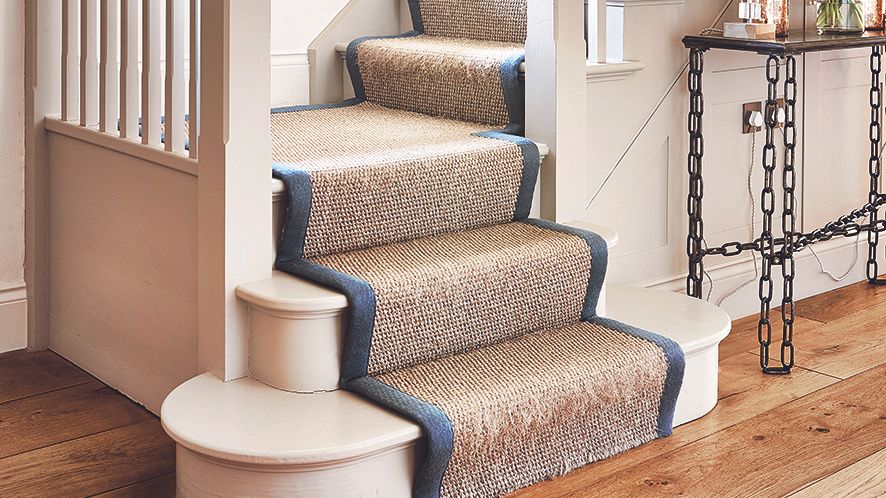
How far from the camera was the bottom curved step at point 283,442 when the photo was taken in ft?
5.94

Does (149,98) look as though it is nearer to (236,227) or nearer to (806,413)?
(236,227)

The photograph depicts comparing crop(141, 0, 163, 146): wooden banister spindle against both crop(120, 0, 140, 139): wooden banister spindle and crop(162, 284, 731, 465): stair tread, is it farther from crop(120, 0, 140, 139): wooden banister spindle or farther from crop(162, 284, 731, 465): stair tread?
crop(162, 284, 731, 465): stair tread

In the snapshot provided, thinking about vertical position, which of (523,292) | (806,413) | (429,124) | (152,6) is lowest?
(806,413)

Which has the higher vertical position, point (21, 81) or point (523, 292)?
point (21, 81)

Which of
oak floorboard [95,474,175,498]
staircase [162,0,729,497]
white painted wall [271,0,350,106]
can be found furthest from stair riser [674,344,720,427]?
white painted wall [271,0,350,106]

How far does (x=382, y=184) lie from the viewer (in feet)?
7.32

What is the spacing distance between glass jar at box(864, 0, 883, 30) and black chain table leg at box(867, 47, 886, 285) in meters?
0.13

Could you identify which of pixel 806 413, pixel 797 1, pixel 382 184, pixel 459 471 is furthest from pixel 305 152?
pixel 797 1

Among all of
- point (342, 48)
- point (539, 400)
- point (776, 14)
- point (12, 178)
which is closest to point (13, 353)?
point (12, 178)

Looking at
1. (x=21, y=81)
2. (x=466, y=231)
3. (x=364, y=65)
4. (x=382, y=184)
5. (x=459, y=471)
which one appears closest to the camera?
(x=459, y=471)

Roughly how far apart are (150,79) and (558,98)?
880mm

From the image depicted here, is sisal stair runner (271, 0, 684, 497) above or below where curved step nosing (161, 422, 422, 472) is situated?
above

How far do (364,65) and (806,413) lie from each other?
142 cm

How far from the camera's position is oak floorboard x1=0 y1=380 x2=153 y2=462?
2238mm
